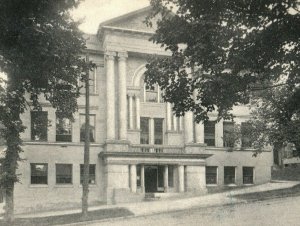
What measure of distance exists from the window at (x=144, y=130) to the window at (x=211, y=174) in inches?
218

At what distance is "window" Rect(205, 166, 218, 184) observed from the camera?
35.7 m

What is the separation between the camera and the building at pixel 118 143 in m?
31.5

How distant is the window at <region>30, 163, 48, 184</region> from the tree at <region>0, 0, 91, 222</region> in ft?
22.0

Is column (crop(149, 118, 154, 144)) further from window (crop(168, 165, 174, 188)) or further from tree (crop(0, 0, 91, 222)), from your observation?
tree (crop(0, 0, 91, 222))

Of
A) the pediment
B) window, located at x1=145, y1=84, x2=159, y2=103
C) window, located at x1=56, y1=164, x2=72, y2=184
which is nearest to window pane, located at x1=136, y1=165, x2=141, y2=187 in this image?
window, located at x1=56, y1=164, x2=72, y2=184

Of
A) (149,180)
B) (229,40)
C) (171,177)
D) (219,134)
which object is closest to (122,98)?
(149,180)

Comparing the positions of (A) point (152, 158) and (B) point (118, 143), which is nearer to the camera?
(B) point (118, 143)

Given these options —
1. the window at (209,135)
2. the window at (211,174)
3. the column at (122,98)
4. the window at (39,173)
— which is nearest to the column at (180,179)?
the window at (211,174)

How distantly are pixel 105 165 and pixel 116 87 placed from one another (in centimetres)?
568

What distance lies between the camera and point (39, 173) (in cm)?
3170

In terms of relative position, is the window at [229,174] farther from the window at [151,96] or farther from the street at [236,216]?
the street at [236,216]

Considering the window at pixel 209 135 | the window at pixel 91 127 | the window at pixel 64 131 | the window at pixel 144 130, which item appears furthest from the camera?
the window at pixel 209 135

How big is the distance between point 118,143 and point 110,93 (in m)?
3.64

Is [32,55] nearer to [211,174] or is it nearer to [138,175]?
[138,175]
